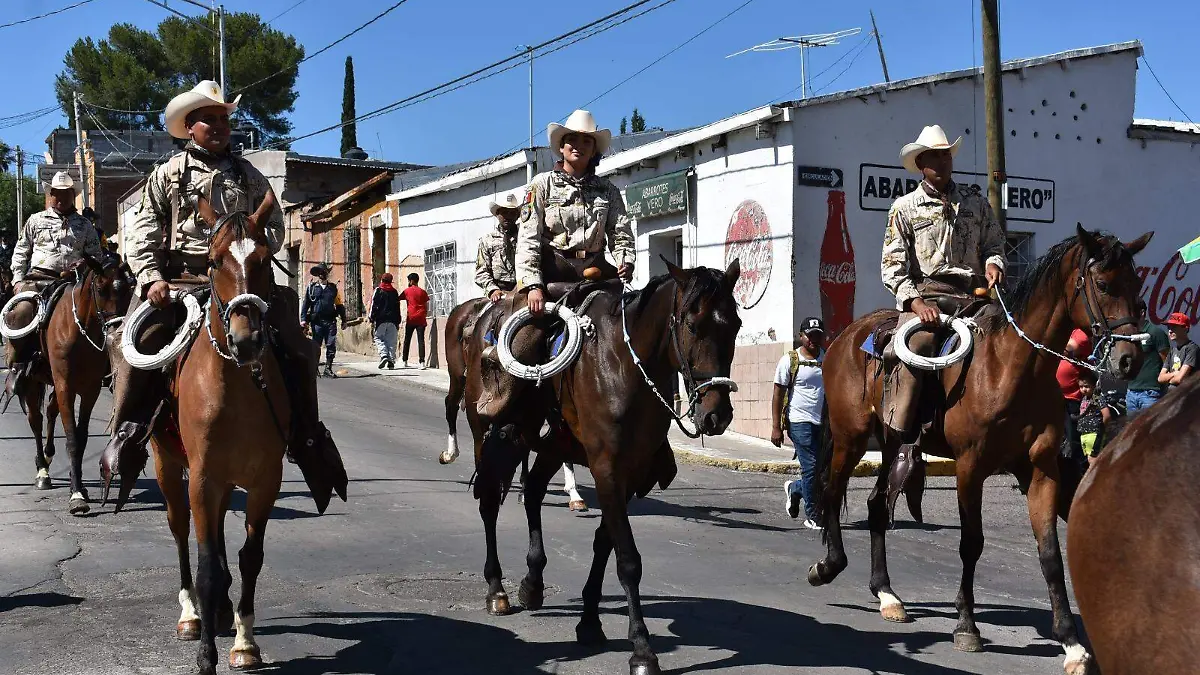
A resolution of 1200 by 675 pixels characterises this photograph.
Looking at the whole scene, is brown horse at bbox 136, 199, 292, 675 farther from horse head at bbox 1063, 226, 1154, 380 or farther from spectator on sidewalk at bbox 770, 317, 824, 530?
spectator on sidewalk at bbox 770, 317, 824, 530

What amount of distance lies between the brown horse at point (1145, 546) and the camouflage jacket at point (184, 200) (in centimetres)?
519

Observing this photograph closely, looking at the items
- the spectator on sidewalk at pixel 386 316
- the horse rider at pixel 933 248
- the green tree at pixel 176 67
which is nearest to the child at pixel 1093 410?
the horse rider at pixel 933 248

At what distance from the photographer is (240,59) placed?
52.3 meters

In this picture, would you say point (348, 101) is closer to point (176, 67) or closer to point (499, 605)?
point (176, 67)

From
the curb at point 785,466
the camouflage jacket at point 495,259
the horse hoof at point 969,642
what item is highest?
the camouflage jacket at point 495,259

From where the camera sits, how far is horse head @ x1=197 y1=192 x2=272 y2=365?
5.48 metres

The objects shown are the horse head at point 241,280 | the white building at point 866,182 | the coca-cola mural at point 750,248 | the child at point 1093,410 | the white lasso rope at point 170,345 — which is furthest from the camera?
the coca-cola mural at point 750,248

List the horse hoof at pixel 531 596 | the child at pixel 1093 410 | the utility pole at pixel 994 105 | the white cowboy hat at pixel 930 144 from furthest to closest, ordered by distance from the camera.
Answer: the utility pole at pixel 994 105, the child at pixel 1093 410, the white cowboy hat at pixel 930 144, the horse hoof at pixel 531 596

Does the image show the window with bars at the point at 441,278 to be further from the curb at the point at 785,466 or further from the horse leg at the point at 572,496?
the horse leg at the point at 572,496

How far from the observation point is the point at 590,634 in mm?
6590

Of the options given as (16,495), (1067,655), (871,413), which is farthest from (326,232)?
(1067,655)

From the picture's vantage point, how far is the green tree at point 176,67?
53.7m

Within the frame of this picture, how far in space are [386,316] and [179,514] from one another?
19.1 meters

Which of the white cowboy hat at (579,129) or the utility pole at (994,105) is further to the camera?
the utility pole at (994,105)
